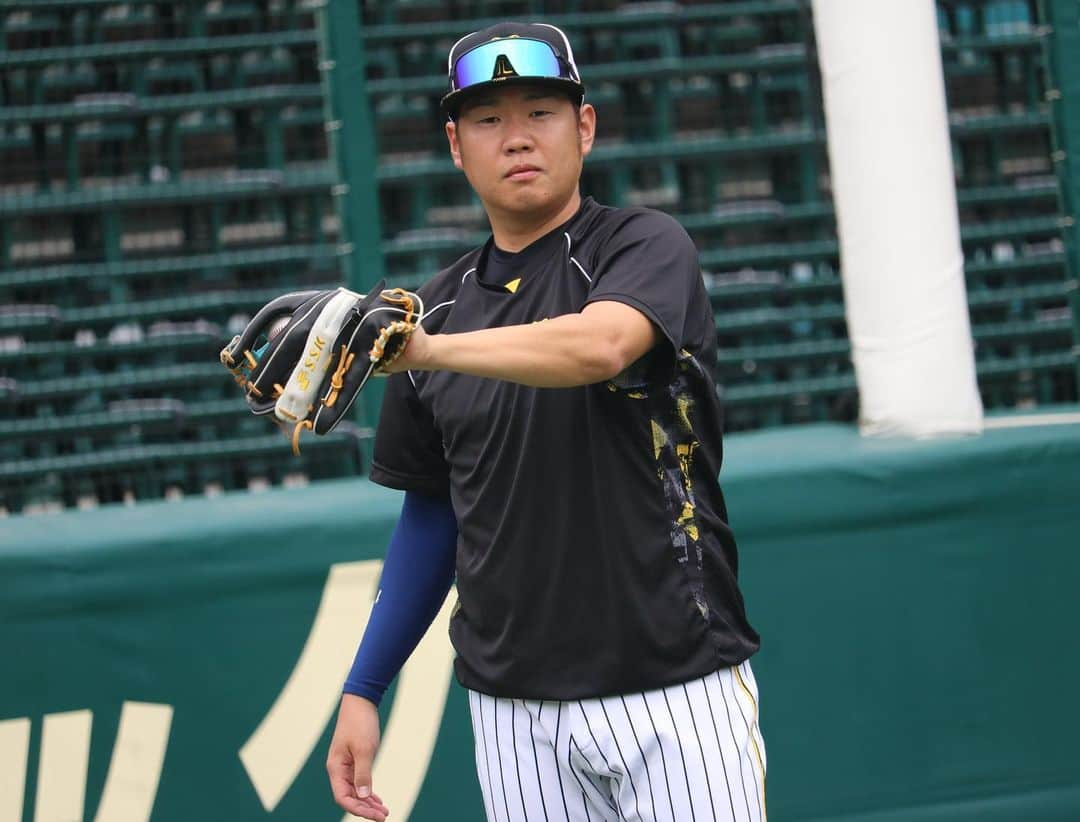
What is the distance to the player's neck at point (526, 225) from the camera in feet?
6.98

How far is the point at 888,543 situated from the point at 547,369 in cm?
183

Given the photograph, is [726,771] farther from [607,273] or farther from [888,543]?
[888,543]

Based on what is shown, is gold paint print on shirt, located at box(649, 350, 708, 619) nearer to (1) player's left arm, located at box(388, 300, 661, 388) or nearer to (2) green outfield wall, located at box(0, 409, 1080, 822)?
(1) player's left arm, located at box(388, 300, 661, 388)

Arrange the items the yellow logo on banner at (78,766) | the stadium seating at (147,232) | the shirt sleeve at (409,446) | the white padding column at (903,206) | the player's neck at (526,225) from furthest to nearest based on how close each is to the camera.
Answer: the stadium seating at (147,232), the white padding column at (903,206), the yellow logo on banner at (78,766), the shirt sleeve at (409,446), the player's neck at (526,225)

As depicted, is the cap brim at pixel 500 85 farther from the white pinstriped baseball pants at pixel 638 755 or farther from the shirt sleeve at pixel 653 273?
the white pinstriped baseball pants at pixel 638 755

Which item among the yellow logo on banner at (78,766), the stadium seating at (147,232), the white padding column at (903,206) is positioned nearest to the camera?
the yellow logo on banner at (78,766)

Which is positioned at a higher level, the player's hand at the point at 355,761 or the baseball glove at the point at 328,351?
the baseball glove at the point at 328,351

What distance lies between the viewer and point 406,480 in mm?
2303

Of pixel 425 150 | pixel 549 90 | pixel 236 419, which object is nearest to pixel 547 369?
pixel 549 90

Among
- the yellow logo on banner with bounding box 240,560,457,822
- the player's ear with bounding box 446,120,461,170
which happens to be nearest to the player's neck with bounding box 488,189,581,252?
the player's ear with bounding box 446,120,461,170

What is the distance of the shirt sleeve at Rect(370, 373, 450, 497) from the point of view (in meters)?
2.28

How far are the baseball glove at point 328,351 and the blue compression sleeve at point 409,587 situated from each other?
51 cm

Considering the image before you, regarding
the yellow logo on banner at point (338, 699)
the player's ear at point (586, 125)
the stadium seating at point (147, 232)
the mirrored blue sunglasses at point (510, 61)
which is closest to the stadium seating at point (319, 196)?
the stadium seating at point (147, 232)

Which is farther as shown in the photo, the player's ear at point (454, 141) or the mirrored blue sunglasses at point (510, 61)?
the player's ear at point (454, 141)
